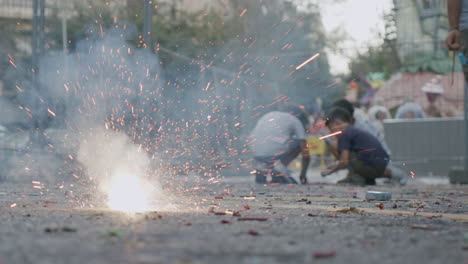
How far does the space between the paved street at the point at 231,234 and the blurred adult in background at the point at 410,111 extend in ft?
29.2

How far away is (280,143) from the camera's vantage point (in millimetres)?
10375

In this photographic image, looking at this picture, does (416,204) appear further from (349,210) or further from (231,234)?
(231,234)

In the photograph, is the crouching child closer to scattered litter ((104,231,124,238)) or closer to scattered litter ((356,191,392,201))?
scattered litter ((356,191,392,201))

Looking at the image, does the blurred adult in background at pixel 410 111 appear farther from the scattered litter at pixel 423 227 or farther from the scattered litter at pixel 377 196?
the scattered litter at pixel 423 227

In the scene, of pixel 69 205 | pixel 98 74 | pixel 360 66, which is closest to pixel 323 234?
pixel 69 205

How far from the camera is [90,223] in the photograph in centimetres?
378

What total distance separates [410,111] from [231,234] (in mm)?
11349

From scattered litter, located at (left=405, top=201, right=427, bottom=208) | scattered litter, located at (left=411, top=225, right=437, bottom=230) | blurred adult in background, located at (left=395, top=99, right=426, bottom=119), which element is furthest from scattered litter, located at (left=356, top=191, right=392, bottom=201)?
blurred adult in background, located at (left=395, top=99, right=426, bottom=119)

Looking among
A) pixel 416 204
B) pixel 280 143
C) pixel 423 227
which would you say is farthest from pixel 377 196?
pixel 280 143

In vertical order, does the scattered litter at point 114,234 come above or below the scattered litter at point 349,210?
above

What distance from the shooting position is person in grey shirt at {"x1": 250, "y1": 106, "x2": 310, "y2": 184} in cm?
1034

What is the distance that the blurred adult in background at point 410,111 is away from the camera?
14.0 metres

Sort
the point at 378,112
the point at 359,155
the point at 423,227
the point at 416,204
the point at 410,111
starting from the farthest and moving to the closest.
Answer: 1. the point at 378,112
2. the point at 410,111
3. the point at 359,155
4. the point at 416,204
5. the point at 423,227

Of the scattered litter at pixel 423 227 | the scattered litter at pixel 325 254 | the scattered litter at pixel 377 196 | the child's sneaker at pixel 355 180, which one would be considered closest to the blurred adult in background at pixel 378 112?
the child's sneaker at pixel 355 180
